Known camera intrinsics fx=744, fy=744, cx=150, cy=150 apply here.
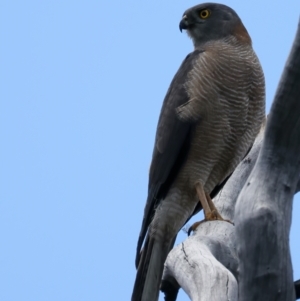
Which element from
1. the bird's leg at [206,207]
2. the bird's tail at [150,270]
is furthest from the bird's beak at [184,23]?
the bird's tail at [150,270]

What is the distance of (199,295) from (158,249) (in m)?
1.75

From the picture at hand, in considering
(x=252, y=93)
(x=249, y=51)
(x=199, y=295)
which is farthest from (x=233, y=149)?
(x=199, y=295)

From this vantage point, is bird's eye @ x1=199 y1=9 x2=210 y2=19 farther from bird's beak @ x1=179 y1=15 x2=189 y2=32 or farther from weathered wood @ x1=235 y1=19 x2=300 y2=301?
weathered wood @ x1=235 y1=19 x2=300 y2=301

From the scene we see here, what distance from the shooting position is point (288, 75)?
9.89ft

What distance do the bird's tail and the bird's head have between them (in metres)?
2.03

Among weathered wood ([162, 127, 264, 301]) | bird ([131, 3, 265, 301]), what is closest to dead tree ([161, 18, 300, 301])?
weathered wood ([162, 127, 264, 301])

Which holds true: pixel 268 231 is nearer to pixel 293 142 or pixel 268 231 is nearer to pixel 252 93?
pixel 293 142

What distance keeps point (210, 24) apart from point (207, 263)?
321 cm

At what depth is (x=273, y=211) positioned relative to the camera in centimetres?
306

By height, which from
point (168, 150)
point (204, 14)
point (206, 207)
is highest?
point (204, 14)

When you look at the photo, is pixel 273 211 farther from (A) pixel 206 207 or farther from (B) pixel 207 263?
(A) pixel 206 207

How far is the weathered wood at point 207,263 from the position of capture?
3.88m

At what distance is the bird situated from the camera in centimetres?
596

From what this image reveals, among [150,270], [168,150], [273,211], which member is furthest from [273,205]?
[168,150]
